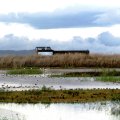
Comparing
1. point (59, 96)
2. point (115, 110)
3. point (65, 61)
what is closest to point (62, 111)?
point (115, 110)

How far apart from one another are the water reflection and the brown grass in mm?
36311

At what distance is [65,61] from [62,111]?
39370mm

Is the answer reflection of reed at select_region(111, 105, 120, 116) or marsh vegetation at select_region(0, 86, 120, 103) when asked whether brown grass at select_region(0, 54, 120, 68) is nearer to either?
marsh vegetation at select_region(0, 86, 120, 103)

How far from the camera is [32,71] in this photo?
51719 millimetres

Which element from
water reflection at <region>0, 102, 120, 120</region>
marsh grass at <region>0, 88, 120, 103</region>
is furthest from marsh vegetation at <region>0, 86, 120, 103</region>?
water reflection at <region>0, 102, 120, 120</region>

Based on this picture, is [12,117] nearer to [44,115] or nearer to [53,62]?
[44,115]

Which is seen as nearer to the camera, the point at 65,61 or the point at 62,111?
the point at 62,111

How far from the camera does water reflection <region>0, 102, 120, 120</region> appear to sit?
19844 millimetres

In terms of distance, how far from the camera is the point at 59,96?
26719mm

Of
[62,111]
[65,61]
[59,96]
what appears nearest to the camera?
[62,111]

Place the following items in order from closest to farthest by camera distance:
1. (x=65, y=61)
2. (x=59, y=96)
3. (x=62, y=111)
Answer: (x=62, y=111) → (x=59, y=96) → (x=65, y=61)

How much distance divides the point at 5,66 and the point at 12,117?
4325 cm

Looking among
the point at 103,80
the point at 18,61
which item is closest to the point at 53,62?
the point at 18,61

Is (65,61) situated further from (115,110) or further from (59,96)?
(115,110)
